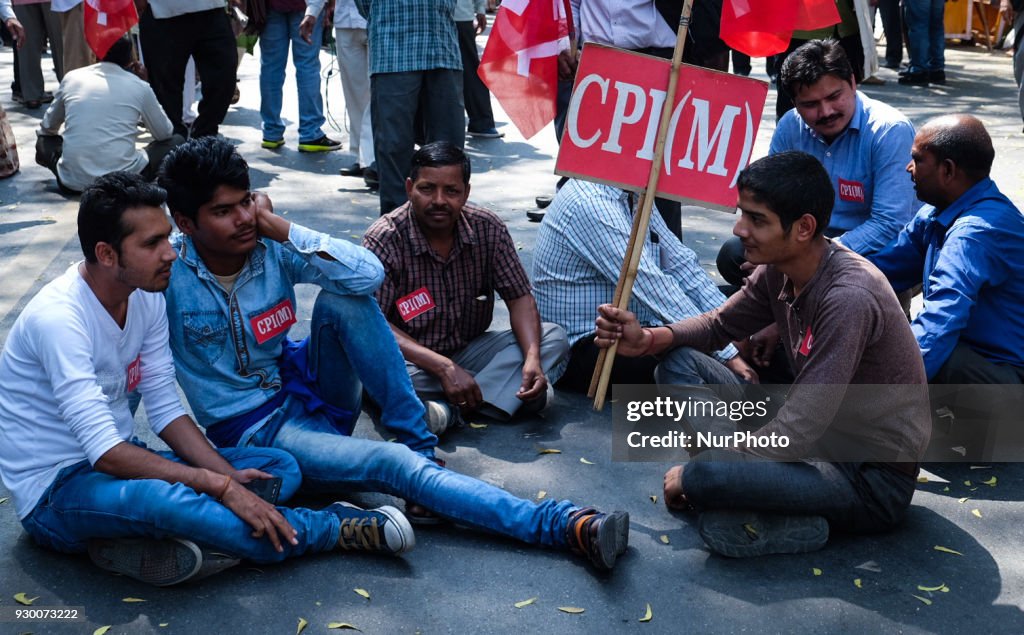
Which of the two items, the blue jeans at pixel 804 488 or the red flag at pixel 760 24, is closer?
the blue jeans at pixel 804 488

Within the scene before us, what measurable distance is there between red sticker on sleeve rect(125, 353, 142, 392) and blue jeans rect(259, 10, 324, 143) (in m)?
6.19

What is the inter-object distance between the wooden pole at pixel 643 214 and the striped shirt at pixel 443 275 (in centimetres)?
68

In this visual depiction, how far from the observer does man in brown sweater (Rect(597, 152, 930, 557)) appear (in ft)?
10.9

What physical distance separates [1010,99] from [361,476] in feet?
34.4

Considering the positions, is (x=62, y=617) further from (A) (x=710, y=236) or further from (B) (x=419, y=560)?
(A) (x=710, y=236)

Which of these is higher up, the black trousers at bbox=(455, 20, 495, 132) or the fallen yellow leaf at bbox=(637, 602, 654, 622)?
the black trousers at bbox=(455, 20, 495, 132)

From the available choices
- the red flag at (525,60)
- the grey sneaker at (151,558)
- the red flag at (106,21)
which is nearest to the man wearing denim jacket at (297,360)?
the grey sneaker at (151,558)

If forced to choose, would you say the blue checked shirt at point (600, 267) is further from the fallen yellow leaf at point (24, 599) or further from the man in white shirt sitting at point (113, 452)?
the fallen yellow leaf at point (24, 599)

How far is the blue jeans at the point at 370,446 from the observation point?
3461mm

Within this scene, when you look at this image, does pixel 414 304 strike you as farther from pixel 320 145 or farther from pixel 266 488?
pixel 320 145

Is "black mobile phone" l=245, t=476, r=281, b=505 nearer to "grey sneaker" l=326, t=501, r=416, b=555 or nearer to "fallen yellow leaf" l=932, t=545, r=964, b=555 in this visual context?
"grey sneaker" l=326, t=501, r=416, b=555

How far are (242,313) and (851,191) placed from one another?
290 cm

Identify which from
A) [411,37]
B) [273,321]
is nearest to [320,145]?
[411,37]

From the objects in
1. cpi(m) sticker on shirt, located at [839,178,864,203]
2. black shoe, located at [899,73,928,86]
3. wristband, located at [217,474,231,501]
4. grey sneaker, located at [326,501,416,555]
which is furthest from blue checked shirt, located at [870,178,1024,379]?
black shoe, located at [899,73,928,86]
